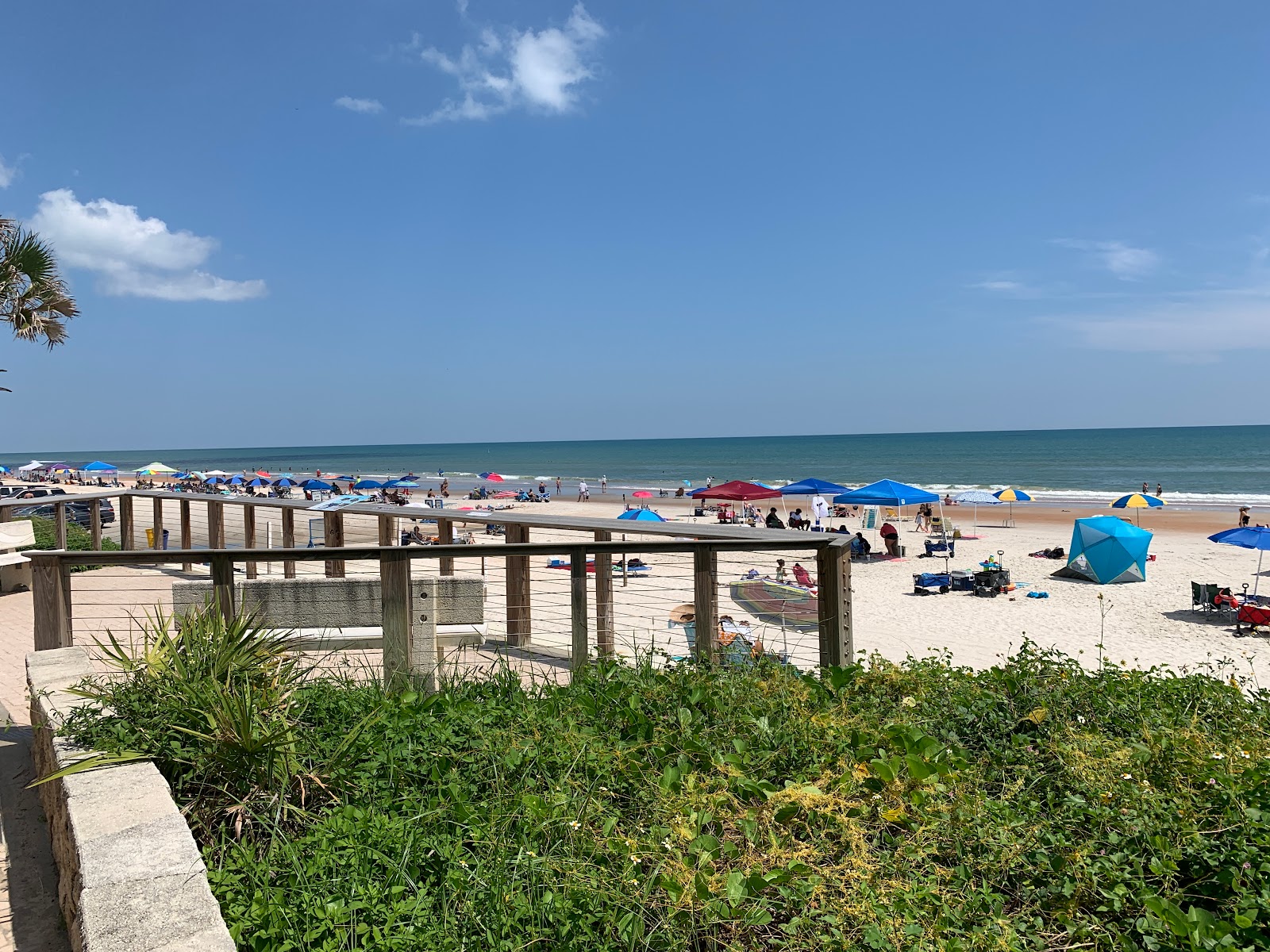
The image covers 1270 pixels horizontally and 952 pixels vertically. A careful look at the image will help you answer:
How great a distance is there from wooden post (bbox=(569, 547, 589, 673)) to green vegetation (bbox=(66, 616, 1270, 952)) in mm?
596

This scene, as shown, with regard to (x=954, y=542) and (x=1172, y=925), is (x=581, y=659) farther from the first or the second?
(x=954, y=542)

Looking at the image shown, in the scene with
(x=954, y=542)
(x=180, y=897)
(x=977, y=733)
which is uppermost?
(x=180, y=897)

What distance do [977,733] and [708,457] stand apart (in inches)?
4189

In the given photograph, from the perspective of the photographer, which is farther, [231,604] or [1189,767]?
[231,604]

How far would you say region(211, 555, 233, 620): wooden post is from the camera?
4051 millimetres

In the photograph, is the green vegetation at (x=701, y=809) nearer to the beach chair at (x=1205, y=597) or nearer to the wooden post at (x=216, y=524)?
the wooden post at (x=216, y=524)

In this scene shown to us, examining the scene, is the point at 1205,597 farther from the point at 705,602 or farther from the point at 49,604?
the point at 49,604

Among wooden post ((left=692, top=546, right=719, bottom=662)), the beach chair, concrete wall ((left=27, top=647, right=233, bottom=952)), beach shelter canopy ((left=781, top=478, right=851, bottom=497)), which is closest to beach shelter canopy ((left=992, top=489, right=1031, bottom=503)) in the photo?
beach shelter canopy ((left=781, top=478, right=851, bottom=497))

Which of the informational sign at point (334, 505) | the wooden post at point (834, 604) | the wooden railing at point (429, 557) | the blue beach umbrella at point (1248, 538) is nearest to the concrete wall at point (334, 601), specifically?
the wooden railing at point (429, 557)

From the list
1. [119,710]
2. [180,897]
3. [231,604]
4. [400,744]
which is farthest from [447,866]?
[231,604]

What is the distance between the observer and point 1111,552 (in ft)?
56.9

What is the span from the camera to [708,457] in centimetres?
10944

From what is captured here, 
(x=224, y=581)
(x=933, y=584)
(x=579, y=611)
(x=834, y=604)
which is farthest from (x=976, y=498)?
(x=224, y=581)

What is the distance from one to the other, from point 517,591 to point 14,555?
680 cm
